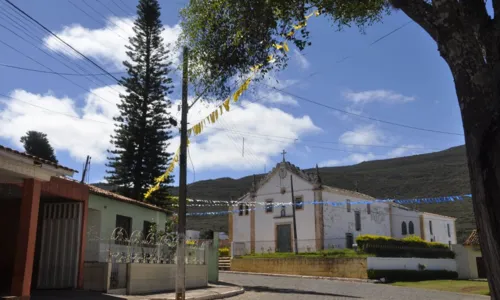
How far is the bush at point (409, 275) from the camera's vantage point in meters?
26.1

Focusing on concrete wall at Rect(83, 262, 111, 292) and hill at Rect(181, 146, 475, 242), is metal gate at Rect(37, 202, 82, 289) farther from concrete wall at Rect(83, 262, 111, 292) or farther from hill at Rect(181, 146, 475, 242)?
hill at Rect(181, 146, 475, 242)

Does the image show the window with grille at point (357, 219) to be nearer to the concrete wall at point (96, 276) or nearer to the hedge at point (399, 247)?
the hedge at point (399, 247)

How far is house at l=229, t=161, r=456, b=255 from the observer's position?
36906 mm

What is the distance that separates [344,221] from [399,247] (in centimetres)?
930

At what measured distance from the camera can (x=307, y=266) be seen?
2894 centimetres

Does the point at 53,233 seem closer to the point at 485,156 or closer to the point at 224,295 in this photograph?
the point at 224,295

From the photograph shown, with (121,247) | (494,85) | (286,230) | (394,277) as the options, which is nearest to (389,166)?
(286,230)

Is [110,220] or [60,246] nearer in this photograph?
[60,246]

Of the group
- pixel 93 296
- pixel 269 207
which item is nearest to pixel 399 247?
pixel 269 207

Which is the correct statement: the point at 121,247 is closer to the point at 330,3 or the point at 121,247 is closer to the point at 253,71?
the point at 253,71

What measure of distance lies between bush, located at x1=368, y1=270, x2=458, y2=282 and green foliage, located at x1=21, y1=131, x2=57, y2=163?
21.5m

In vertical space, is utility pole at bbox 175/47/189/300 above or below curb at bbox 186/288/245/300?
above

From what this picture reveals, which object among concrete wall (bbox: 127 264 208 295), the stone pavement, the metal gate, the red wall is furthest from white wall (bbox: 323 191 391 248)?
the red wall

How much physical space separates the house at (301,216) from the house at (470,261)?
7.29 metres
